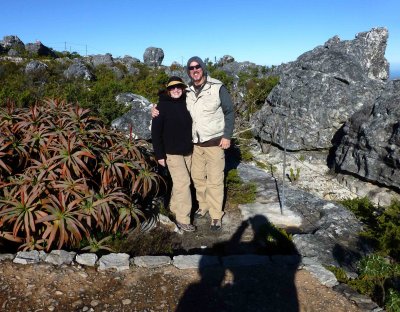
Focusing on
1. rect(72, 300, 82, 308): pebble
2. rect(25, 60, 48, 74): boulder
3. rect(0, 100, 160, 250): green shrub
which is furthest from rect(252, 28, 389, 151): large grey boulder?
rect(25, 60, 48, 74): boulder

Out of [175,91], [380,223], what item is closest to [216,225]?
[175,91]

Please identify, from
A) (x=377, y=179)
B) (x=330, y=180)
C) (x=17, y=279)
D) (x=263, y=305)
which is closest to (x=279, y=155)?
(x=330, y=180)

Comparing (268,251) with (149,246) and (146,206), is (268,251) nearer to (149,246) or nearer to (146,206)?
(149,246)

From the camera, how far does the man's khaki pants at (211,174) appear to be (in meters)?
5.02

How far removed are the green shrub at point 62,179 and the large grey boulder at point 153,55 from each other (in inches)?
1601

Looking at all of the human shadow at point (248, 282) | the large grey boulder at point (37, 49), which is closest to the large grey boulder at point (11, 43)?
the large grey boulder at point (37, 49)

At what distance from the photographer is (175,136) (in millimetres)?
4672

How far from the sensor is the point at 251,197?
20.1 feet

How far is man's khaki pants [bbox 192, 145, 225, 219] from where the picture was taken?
502cm

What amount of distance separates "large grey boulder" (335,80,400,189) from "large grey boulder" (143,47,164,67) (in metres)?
39.4

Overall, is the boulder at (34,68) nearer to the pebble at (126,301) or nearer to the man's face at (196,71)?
the man's face at (196,71)

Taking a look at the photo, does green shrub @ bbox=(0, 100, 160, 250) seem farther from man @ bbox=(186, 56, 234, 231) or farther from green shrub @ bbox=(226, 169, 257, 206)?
green shrub @ bbox=(226, 169, 257, 206)

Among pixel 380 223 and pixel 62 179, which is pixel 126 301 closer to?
pixel 62 179

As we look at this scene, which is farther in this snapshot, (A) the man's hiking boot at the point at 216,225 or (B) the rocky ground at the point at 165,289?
(A) the man's hiking boot at the point at 216,225
